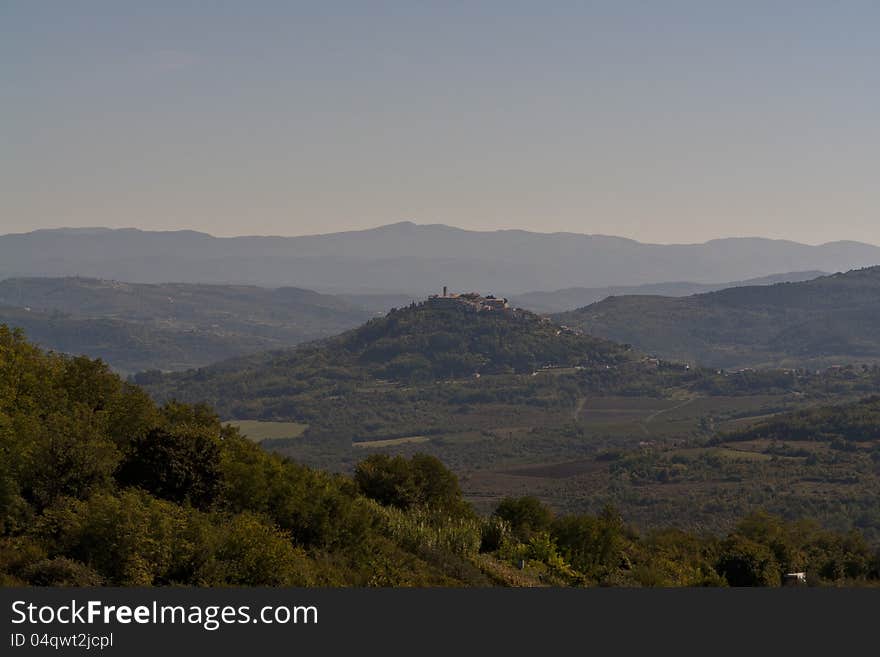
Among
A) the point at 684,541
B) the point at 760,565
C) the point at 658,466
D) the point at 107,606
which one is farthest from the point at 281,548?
the point at 658,466

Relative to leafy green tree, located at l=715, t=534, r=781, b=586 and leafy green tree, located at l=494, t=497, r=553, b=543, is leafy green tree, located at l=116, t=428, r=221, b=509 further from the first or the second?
leafy green tree, located at l=715, t=534, r=781, b=586

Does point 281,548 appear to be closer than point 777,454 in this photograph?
Yes

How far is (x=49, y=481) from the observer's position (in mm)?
25469

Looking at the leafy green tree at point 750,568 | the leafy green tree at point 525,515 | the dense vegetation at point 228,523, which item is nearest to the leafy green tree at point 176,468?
the dense vegetation at point 228,523

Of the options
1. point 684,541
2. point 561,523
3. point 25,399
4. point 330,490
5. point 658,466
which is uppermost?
point 25,399

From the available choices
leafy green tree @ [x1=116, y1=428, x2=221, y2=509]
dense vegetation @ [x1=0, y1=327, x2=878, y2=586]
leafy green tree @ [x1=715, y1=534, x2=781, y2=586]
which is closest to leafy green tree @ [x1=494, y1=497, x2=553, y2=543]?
dense vegetation @ [x1=0, y1=327, x2=878, y2=586]

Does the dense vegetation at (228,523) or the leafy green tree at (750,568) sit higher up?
the dense vegetation at (228,523)

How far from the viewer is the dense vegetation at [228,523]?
20656mm

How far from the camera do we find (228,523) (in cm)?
2512

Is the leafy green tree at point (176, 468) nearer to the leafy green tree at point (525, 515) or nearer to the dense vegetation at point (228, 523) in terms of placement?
the dense vegetation at point (228, 523)

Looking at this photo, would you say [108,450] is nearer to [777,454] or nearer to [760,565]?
[760,565]

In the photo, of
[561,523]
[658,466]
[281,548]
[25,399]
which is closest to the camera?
[281,548]

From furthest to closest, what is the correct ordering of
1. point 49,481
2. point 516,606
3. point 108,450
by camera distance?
1. point 108,450
2. point 49,481
3. point 516,606

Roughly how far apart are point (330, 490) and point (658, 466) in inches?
4605
